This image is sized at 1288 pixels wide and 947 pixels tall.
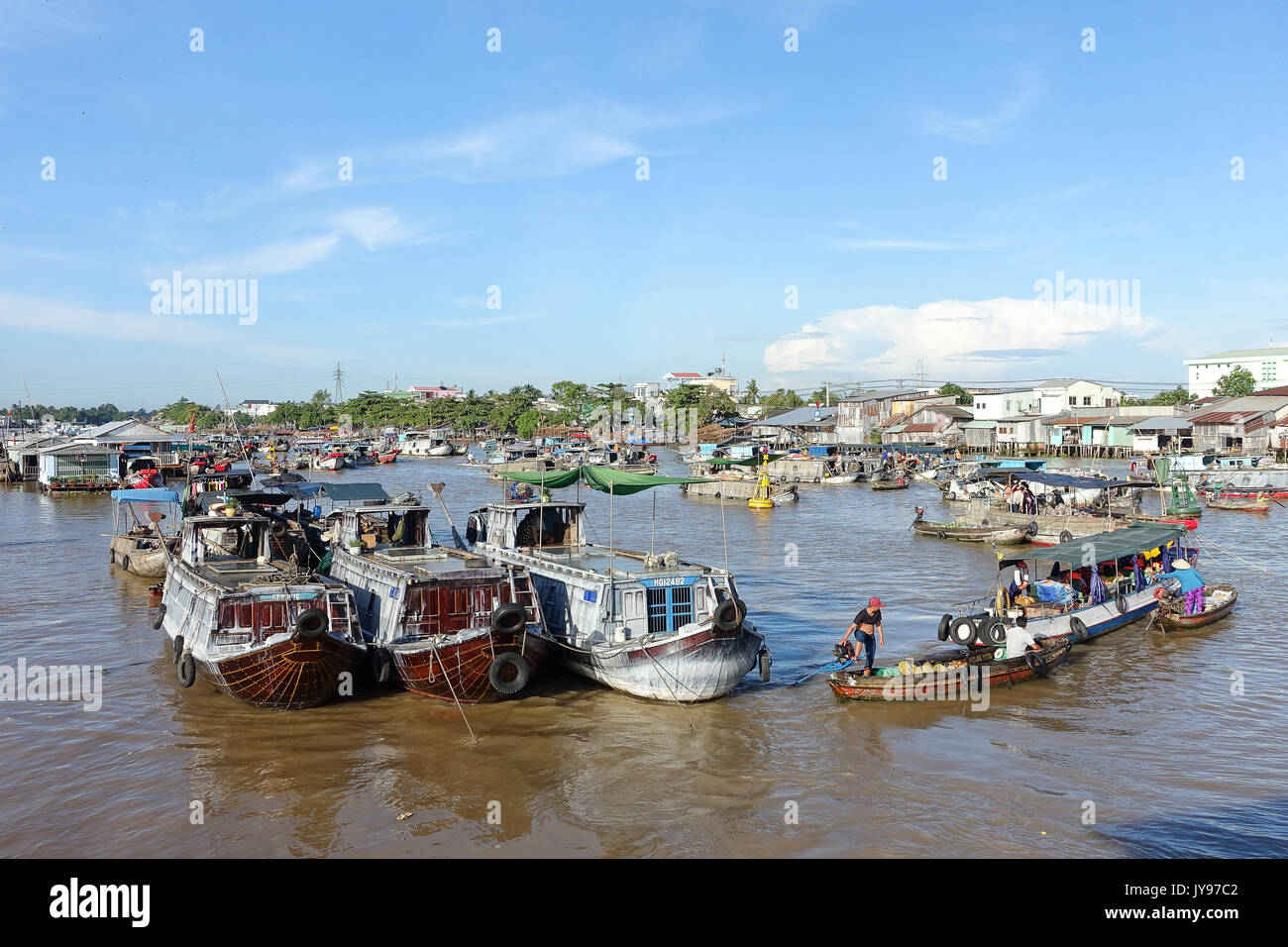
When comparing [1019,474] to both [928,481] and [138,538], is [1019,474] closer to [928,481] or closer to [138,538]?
[928,481]

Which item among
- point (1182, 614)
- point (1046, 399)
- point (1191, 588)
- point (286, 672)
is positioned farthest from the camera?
point (1046, 399)

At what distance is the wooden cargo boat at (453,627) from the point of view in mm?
14258

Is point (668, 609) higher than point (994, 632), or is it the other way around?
point (668, 609)

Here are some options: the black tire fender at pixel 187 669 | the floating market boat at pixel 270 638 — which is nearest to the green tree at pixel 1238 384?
the floating market boat at pixel 270 638

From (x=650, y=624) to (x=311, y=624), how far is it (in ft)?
18.1

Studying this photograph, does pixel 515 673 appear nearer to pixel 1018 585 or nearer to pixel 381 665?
pixel 381 665

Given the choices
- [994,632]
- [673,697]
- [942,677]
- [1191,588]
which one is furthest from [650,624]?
[1191,588]

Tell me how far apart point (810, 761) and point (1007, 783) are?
2659 mm

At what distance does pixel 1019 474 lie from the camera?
39.5 m

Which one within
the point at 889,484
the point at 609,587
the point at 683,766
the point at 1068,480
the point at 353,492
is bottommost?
the point at 683,766

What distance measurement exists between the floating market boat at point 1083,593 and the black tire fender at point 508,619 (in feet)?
26.3

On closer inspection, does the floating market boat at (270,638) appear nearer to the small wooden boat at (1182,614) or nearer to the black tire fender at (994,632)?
the black tire fender at (994,632)

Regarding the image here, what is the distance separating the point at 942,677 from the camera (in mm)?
15297
